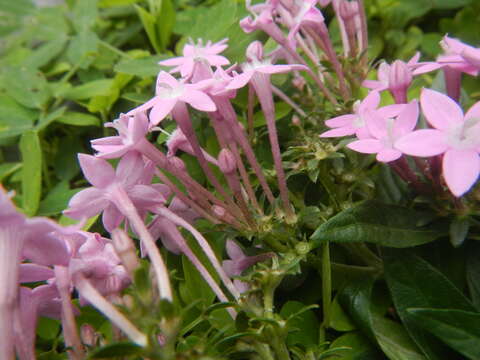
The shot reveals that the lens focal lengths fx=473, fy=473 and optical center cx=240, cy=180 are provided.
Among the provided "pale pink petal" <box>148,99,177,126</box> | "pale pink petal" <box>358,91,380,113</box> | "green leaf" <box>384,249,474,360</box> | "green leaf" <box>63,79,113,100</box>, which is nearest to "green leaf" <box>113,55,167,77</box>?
"green leaf" <box>63,79,113,100</box>

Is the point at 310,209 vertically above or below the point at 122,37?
below

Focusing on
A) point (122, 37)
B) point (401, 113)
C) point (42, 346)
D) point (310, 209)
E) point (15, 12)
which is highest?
point (15, 12)

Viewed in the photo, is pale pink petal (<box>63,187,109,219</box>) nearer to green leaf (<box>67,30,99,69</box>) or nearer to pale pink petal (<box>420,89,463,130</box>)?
pale pink petal (<box>420,89,463,130</box>)

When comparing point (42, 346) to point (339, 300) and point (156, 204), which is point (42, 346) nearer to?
point (156, 204)

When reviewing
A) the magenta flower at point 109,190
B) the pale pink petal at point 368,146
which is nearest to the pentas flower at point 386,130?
the pale pink petal at point 368,146

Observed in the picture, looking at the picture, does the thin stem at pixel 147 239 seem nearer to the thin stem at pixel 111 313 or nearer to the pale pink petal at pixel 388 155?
the thin stem at pixel 111 313

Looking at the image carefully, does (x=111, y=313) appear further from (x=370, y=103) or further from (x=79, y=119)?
(x=79, y=119)

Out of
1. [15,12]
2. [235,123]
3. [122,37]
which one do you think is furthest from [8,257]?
[15,12]

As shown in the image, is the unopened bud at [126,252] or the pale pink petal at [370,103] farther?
the pale pink petal at [370,103]
